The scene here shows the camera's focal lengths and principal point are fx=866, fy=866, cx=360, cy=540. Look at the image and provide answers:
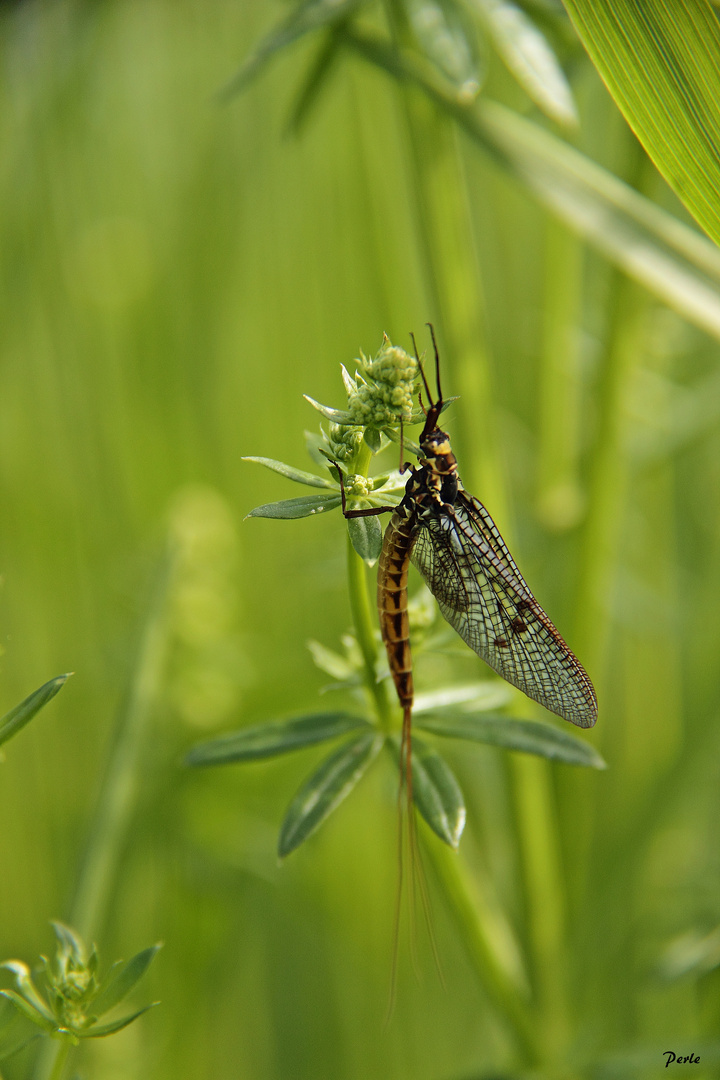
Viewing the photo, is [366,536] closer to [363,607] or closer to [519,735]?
[363,607]

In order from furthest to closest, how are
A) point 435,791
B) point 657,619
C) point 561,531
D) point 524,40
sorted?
1. point 657,619
2. point 561,531
3. point 524,40
4. point 435,791

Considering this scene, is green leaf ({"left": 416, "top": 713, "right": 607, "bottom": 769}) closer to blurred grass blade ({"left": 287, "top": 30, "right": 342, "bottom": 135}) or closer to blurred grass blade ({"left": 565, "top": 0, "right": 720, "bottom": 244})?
blurred grass blade ({"left": 565, "top": 0, "right": 720, "bottom": 244})

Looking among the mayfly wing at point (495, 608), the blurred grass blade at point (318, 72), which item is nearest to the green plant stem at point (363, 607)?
the mayfly wing at point (495, 608)

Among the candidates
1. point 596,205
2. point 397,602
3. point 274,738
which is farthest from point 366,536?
point 596,205

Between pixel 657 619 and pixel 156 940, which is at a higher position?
pixel 657 619

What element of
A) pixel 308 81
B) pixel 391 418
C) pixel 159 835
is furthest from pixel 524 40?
pixel 159 835

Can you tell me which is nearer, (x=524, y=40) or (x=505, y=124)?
(x=524, y=40)

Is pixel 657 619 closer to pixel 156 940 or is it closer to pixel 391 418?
pixel 156 940

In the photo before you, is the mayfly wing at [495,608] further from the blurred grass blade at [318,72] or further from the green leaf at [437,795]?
the blurred grass blade at [318,72]
